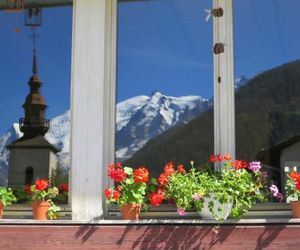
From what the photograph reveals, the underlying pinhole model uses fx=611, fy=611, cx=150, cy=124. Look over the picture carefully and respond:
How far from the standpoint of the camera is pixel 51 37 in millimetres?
4383

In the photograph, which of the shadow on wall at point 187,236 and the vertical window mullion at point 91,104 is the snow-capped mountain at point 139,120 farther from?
the shadow on wall at point 187,236

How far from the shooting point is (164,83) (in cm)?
424

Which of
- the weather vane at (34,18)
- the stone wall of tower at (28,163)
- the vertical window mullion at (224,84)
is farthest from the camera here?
the weather vane at (34,18)

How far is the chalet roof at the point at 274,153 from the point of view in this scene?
157 inches

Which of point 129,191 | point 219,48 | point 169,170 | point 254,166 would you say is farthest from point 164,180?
point 219,48

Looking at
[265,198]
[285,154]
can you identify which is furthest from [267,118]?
[265,198]

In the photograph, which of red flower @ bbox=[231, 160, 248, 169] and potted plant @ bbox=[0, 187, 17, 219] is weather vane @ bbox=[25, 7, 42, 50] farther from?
red flower @ bbox=[231, 160, 248, 169]

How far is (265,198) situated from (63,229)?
127 cm

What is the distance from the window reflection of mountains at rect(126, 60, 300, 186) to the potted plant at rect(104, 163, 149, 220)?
16.7 inches

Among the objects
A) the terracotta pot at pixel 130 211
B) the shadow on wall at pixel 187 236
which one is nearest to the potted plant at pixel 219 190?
the shadow on wall at pixel 187 236

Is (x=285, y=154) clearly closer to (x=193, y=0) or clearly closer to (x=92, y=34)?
(x=193, y=0)

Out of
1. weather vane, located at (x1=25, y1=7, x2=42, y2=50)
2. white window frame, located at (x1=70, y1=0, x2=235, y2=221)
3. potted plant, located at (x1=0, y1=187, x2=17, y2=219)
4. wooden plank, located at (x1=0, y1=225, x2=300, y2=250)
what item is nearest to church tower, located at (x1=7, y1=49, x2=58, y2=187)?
weather vane, located at (x1=25, y1=7, x2=42, y2=50)

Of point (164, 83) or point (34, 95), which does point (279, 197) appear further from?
point (34, 95)

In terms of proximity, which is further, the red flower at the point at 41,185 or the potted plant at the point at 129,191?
the red flower at the point at 41,185
